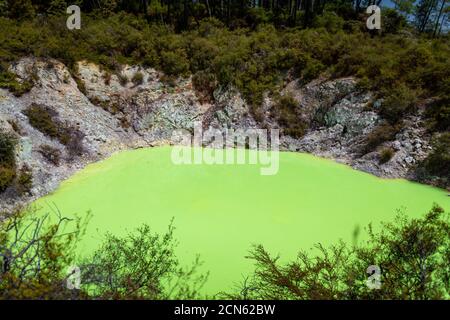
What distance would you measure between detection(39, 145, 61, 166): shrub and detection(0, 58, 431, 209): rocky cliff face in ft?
0.50

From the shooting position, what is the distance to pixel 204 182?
51.9 feet

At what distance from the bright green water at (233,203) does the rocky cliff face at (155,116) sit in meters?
1.41

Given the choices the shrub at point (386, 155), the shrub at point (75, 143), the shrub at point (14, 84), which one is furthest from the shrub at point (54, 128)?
the shrub at point (386, 155)

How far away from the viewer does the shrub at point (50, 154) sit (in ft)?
54.3

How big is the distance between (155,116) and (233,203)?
1140 centimetres

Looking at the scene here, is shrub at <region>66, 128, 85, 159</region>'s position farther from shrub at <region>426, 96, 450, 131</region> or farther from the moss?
shrub at <region>426, 96, 450, 131</region>

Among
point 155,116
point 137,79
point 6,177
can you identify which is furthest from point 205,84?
point 6,177

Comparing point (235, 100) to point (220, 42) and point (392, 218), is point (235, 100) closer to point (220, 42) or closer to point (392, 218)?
point (220, 42)

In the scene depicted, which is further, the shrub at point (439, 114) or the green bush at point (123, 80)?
the green bush at point (123, 80)

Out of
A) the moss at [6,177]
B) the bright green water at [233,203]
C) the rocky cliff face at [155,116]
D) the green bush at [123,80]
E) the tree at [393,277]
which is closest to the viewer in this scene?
the tree at [393,277]

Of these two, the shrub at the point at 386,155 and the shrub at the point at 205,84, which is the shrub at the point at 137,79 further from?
the shrub at the point at 386,155

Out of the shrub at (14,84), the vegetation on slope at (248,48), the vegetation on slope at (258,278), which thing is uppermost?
the vegetation on slope at (248,48)

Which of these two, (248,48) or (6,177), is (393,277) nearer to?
(6,177)
